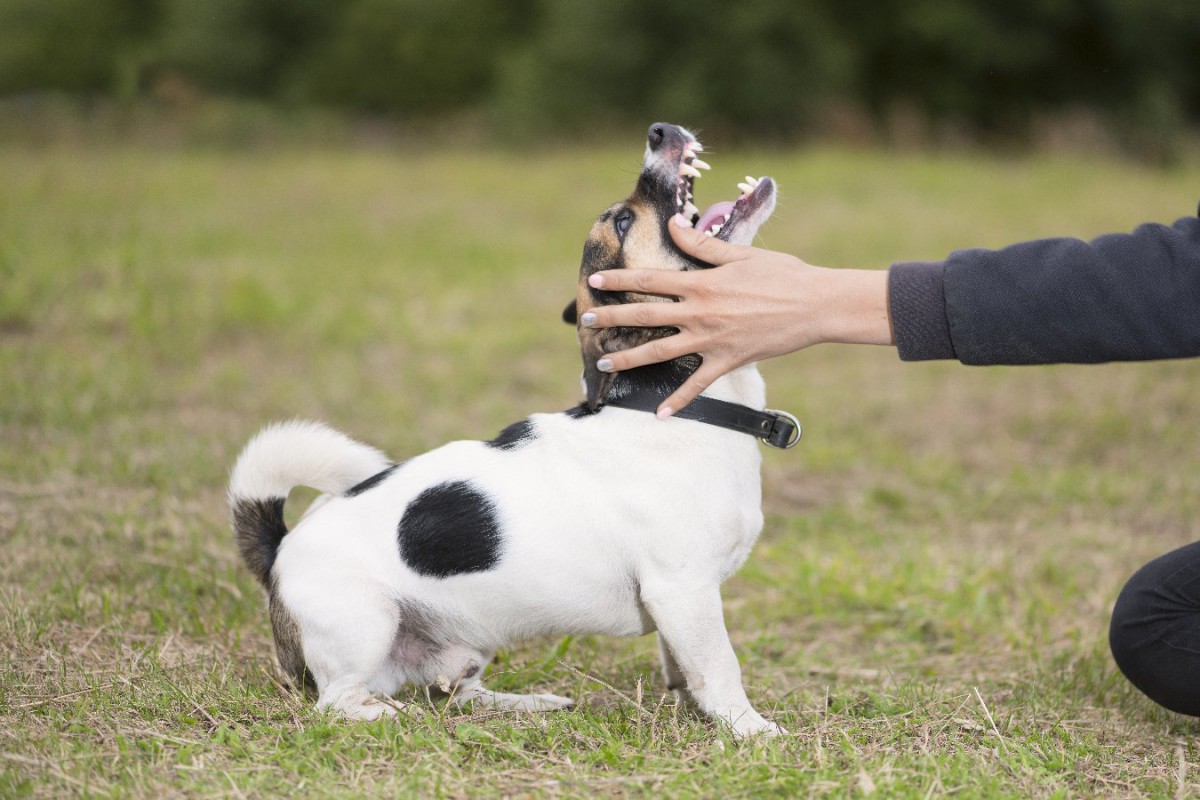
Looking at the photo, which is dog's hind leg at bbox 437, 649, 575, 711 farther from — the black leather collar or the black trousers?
the black trousers

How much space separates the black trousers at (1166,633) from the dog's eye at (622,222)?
1.63 m

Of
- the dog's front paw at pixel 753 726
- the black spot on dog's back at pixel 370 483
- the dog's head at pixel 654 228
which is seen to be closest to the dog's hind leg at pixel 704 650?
the dog's front paw at pixel 753 726

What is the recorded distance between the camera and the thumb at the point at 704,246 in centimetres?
261

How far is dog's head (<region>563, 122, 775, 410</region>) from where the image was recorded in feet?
8.82

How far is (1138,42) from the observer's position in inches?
769

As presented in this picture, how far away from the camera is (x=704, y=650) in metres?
2.54

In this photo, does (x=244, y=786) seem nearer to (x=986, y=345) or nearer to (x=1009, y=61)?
(x=986, y=345)

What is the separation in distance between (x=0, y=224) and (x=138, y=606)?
5493 mm

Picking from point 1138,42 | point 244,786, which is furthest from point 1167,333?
point 1138,42

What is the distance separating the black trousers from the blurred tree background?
14.9 meters

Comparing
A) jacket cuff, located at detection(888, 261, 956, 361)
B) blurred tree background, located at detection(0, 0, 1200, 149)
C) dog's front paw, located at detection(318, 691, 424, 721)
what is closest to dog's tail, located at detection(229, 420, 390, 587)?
dog's front paw, located at detection(318, 691, 424, 721)

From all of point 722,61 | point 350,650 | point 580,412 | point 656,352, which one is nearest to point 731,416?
point 656,352

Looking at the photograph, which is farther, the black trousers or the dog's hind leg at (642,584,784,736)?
the black trousers

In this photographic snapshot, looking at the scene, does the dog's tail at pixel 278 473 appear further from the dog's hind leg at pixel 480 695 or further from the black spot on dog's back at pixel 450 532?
the dog's hind leg at pixel 480 695
